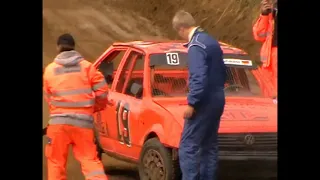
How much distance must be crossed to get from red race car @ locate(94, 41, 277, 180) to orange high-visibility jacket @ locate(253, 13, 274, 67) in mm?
130

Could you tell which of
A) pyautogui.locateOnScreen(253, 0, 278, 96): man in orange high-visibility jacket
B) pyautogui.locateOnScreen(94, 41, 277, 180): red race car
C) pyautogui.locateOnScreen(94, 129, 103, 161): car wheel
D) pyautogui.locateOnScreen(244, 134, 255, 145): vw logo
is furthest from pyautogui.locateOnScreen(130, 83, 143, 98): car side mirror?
pyautogui.locateOnScreen(253, 0, 278, 96): man in orange high-visibility jacket

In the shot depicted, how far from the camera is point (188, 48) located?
8508mm

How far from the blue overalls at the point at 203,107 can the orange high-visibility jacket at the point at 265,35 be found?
502 millimetres

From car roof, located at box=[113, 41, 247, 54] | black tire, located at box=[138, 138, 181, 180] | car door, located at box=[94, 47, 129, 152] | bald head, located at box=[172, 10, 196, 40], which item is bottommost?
black tire, located at box=[138, 138, 181, 180]

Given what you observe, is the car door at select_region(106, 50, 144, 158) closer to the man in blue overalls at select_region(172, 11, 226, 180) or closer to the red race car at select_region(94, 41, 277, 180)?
the red race car at select_region(94, 41, 277, 180)

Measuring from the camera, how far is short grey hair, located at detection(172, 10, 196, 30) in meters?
8.58

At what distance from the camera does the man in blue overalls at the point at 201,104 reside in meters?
8.38

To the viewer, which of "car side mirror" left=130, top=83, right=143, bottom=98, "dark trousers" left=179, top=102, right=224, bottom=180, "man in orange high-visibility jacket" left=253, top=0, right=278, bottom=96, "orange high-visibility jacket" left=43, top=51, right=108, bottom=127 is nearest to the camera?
"orange high-visibility jacket" left=43, top=51, right=108, bottom=127

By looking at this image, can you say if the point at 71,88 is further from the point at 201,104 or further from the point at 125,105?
the point at 201,104

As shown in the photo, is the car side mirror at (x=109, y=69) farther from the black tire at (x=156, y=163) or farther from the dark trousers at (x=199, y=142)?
the dark trousers at (x=199, y=142)

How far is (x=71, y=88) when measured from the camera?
8344 mm
